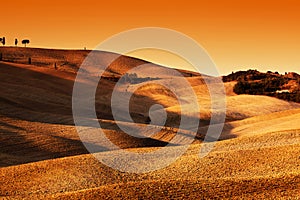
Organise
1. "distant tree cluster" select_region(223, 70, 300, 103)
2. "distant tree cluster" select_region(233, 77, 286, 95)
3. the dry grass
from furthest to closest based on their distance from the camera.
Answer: "distant tree cluster" select_region(233, 77, 286, 95) → "distant tree cluster" select_region(223, 70, 300, 103) → the dry grass

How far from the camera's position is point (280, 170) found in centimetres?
2039

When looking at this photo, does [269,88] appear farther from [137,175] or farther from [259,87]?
[137,175]

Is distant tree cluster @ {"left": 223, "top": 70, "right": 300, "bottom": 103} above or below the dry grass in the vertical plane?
above

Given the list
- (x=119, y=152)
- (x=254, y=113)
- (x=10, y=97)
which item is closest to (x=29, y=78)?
(x=10, y=97)

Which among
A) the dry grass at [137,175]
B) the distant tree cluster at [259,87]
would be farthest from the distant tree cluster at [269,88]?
the dry grass at [137,175]

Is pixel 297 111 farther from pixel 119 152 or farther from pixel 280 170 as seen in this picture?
pixel 280 170

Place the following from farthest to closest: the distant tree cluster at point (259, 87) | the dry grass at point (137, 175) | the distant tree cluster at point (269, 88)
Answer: the distant tree cluster at point (259, 87) → the distant tree cluster at point (269, 88) → the dry grass at point (137, 175)

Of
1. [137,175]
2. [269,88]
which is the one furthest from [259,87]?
[137,175]

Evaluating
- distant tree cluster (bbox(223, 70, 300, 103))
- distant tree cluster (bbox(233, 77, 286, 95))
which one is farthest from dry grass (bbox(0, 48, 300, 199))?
distant tree cluster (bbox(233, 77, 286, 95))

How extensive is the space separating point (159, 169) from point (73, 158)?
4.34m

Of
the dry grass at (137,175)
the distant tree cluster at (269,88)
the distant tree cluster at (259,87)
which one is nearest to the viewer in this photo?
the dry grass at (137,175)

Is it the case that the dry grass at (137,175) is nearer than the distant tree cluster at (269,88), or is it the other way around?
the dry grass at (137,175)

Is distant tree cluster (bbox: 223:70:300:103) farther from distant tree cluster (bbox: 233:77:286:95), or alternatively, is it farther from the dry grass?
the dry grass

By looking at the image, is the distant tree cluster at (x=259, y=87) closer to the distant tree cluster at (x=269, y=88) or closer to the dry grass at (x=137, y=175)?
the distant tree cluster at (x=269, y=88)
